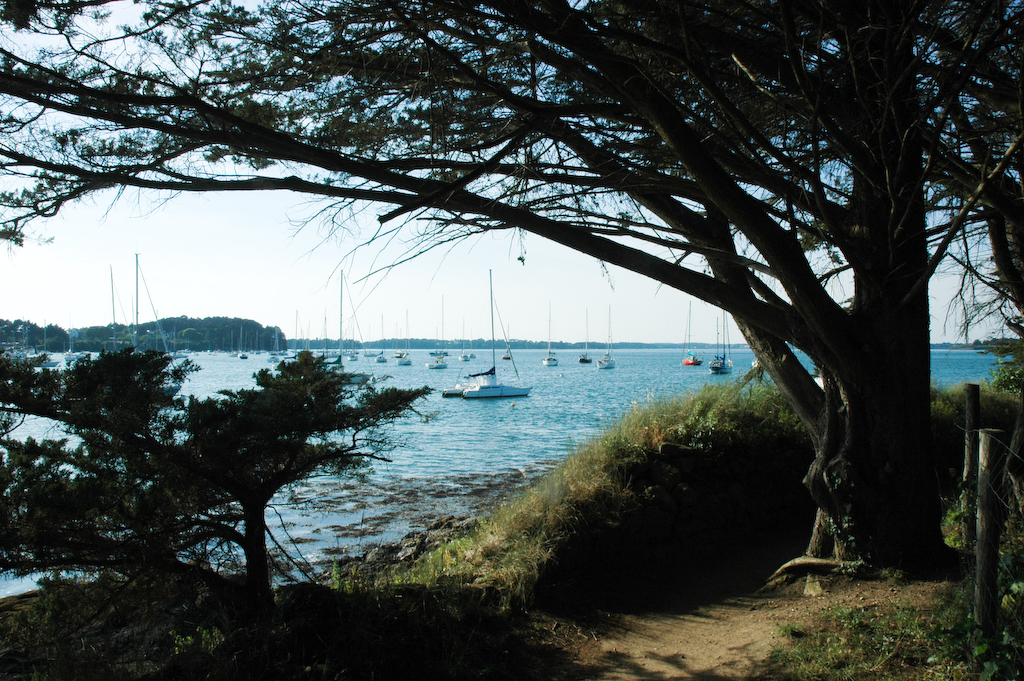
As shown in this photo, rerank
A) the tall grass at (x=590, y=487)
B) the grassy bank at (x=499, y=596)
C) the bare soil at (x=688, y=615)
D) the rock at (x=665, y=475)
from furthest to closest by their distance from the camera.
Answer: the rock at (x=665, y=475) < the tall grass at (x=590, y=487) < the bare soil at (x=688, y=615) < the grassy bank at (x=499, y=596)

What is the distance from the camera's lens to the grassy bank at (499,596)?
3881 mm

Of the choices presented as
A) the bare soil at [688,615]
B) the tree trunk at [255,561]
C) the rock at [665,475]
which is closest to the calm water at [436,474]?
the tree trunk at [255,561]

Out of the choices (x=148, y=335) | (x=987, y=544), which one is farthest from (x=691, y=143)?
(x=148, y=335)

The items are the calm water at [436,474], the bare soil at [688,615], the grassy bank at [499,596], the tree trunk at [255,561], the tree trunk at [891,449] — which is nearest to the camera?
the grassy bank at [499,596]

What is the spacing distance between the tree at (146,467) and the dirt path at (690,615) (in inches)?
98.2

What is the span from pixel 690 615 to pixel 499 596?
174 centimetres

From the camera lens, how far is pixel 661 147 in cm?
518

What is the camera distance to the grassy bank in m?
3.88

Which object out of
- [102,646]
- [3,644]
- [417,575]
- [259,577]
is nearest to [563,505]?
[417,575]

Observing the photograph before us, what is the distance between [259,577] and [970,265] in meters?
5.78

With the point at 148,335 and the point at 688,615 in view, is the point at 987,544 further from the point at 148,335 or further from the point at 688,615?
the point at 148,335

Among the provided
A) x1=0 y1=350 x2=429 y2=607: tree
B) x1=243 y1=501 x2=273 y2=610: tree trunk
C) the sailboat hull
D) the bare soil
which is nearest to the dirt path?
the bare soil

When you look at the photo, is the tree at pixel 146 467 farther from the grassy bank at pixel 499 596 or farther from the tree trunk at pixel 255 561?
the grassy bank at pixel 499 596

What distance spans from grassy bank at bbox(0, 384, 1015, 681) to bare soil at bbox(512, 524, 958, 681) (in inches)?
7.4
